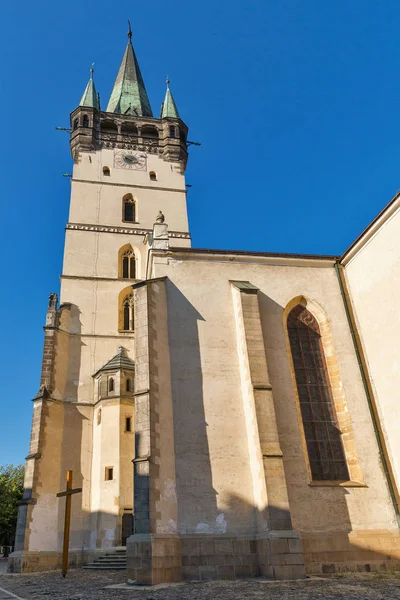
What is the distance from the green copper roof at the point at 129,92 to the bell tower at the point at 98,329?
1375 millimetres

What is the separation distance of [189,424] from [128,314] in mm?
11375

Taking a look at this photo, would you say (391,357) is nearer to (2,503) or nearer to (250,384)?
(250,384)

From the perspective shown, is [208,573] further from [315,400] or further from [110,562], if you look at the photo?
[110,562]

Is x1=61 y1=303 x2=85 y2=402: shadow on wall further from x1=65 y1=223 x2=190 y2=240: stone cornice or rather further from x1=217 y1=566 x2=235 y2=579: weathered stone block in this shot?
x1=217 y1=566 x2=235 y2=579: weathered stone block

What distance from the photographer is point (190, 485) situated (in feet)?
37.6

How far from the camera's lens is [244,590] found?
28.5 ft

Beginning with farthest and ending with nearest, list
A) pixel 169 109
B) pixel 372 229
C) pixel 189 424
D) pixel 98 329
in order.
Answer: pixel 169 109 < pixel 98 329 < pixel 372 229 < pixel 189 424

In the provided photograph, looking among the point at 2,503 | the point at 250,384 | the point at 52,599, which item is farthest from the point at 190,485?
the point at 2,503

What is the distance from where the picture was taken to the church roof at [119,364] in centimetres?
1969

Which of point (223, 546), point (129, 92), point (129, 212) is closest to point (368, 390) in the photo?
point (223, 546)

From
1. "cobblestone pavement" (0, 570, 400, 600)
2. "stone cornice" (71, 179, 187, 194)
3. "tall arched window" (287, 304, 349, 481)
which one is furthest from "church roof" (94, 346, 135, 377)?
"stone cornice" (71, 179, 187, 194)

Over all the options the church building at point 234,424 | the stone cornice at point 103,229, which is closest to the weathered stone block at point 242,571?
the church building at point 234,424

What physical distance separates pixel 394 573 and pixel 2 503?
30.0m

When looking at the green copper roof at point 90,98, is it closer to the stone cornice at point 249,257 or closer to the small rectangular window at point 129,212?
the small rectangular window at point 129,212
